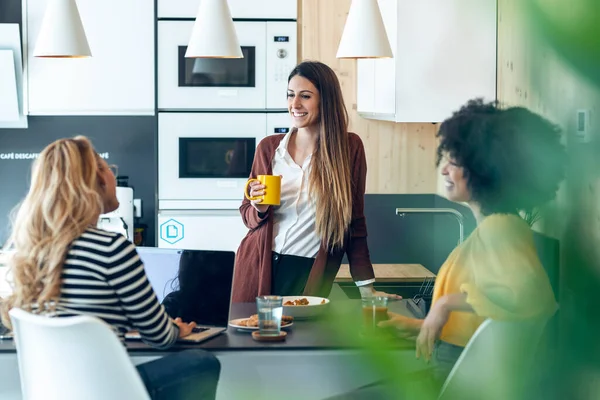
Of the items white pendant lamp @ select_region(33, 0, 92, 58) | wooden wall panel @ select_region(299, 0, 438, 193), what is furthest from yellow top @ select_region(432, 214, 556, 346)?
wooden wall panel @ select_region(299, 0, 438, 193)

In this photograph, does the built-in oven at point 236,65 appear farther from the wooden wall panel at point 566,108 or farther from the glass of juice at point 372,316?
the wooden wall panel at point 566,108

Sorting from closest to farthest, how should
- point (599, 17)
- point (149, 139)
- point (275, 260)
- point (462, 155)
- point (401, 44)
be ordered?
point (599, 17), point (462, 155), point (275, 260), point (401, 44), point (149, 139)

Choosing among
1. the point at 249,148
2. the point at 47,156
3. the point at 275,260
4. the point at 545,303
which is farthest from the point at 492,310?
the point at 249,148

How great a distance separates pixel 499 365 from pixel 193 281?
5.74 feet

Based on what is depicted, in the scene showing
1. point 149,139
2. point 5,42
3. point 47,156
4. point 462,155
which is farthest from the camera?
point 149,139

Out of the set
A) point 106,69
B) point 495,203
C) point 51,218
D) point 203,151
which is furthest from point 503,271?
point 106,69

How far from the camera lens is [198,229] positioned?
159 inches

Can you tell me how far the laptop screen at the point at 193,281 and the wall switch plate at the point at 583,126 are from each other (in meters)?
1.74

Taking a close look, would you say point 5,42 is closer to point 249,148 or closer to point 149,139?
point 149,139

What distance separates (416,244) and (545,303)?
0.27ft

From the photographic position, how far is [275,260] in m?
2.36

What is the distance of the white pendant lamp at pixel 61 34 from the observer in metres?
2.91

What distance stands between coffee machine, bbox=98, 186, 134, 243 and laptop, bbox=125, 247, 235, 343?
1629 mm

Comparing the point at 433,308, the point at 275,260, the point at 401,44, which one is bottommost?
the point at 275,260
